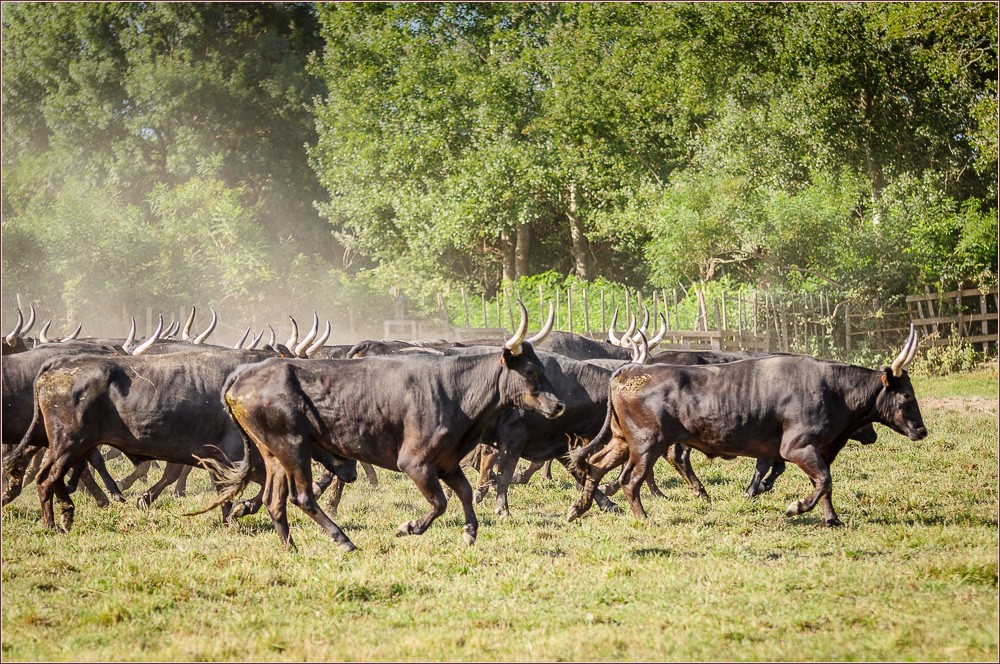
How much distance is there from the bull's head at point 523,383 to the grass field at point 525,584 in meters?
1.06

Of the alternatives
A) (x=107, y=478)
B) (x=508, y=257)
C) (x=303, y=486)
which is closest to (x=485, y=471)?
(x=303, y=486)

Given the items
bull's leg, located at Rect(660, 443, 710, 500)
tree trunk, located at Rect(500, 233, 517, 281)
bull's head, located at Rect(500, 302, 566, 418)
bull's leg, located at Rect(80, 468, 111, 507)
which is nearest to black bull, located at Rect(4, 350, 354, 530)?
bull's leg, located at Rect(80, 468, 111, 507)

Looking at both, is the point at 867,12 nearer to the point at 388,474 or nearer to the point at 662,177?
the point at 662,177

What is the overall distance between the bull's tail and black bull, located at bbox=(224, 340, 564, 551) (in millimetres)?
49

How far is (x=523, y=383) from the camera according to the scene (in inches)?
338

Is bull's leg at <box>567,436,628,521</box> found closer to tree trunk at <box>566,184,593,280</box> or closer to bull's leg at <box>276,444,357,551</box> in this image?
bull's leg at <box>276,444,357,551</box>

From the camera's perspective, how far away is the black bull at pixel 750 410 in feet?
30.8

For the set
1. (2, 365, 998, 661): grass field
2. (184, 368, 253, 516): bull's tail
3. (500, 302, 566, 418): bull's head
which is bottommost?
(2, 365, 998, 661): grass field

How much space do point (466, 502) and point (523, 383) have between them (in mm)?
1048

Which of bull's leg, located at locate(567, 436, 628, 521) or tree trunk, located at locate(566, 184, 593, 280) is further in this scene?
tree trunk, located at locate(566, 184, 593, 280)

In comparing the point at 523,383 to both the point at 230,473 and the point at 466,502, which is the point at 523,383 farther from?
the point at 230,473

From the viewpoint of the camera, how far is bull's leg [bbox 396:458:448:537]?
8.24 meters

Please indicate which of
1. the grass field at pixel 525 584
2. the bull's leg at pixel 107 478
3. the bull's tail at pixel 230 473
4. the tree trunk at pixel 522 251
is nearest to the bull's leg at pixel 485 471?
the grass field at pixel 525 584

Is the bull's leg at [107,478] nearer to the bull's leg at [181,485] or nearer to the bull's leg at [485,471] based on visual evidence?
the bull's leg at [181,485]
